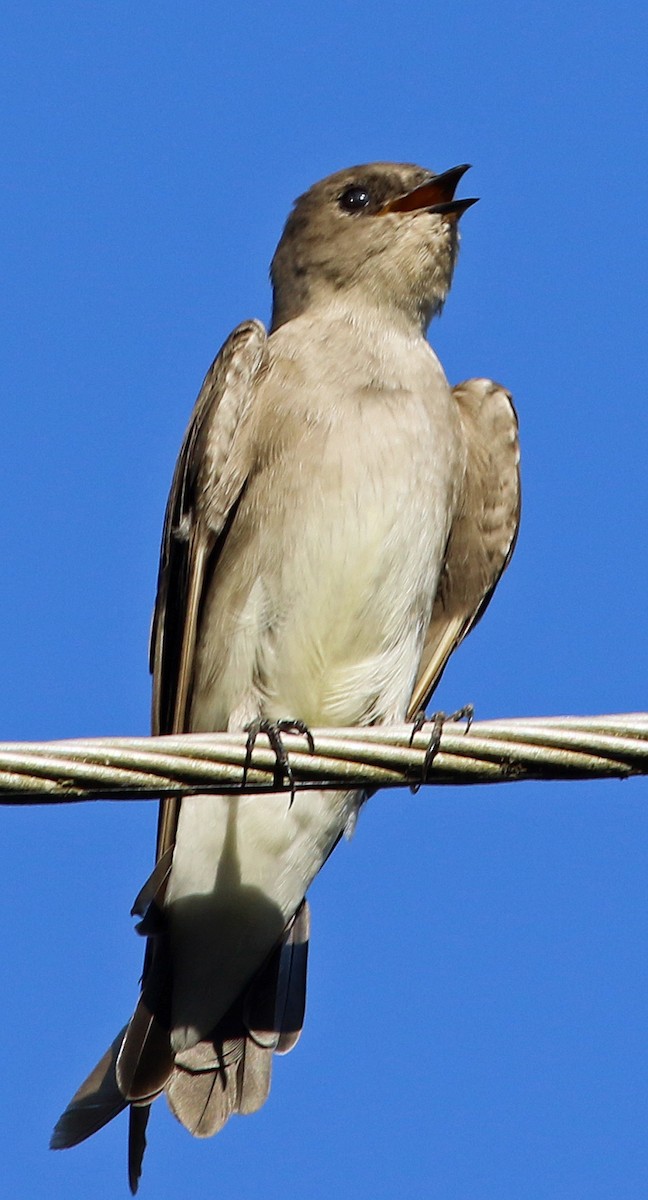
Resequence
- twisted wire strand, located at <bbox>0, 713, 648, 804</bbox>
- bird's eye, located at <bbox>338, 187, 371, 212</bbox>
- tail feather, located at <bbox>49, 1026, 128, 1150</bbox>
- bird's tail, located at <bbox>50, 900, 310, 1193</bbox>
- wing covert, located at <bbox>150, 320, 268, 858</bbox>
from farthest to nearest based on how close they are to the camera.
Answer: bird's eye, located at <bbox>338, 187, 371, 212</bbox> → wing covert, located at <bbox>150, 320, 268, 858</bbox> → bird's tail, located at <bbox>50, 900, 310, 1193</bbox> → tail feather, located at <bbox>49, 1026, 128, 1150</bbox> → twisted wire strand, located at <bbox>0, 713, 648, 804</bbox>

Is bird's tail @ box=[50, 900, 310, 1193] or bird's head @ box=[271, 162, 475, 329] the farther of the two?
bird's head @ box=[271, 162, 475, 329]

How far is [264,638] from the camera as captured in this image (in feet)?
24.8

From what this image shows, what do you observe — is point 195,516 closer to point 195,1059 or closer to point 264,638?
point 264,638

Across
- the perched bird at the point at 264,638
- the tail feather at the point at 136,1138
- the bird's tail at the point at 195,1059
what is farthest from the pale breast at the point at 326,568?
the tail feather at the point at 136,1138

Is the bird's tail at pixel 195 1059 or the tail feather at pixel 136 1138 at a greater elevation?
the bird's tail at pixel 195 1059

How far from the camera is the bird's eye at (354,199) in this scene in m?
9.09

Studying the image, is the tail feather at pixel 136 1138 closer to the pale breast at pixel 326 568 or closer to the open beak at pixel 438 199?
the pale breast at pixel 326 568

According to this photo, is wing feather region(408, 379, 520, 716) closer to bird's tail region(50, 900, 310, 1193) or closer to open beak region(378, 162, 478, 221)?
open beak region(378, 162, 478, 221)

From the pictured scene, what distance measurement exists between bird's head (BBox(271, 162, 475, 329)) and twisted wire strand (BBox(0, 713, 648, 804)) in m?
4.26

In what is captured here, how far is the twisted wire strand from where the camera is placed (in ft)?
14.7

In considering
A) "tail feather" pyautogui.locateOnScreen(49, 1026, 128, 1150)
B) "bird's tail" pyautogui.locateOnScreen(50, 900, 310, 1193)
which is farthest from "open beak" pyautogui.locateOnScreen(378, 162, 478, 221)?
"tail feather" pyautogui.locateOnScreen(49, 1026, 128, 1150)

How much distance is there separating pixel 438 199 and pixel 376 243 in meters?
0.47

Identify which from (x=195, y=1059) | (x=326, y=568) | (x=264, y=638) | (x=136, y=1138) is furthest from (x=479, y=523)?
(x=136, y=1138)

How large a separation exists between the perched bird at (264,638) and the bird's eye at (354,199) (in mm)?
1123
